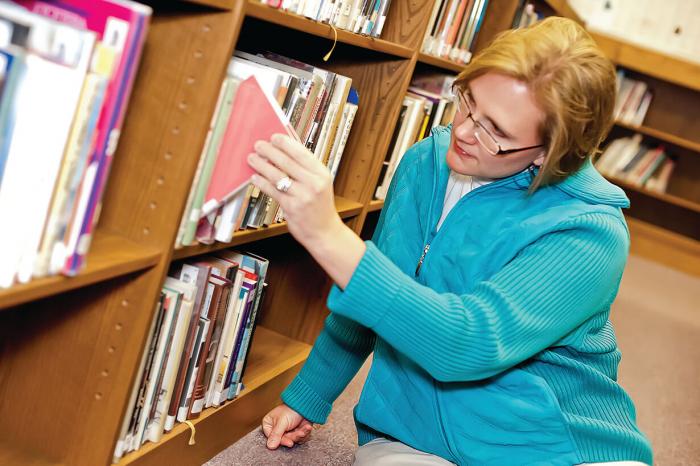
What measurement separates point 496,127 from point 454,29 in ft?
3.75

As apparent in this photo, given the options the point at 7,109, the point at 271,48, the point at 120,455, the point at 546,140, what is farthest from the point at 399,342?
the point at 271,48

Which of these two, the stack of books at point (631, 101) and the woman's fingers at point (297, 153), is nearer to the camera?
the woman's fingers at point (297, 153)

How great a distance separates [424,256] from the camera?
1431 mm

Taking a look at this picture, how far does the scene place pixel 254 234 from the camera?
1.48 m

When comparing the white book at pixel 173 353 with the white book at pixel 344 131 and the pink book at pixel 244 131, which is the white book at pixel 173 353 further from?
the white book at pixel 344 131

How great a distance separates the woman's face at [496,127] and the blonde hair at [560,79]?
1 centimetres

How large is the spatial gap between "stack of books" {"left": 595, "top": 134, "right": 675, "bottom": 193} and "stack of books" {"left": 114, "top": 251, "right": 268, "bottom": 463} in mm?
4516

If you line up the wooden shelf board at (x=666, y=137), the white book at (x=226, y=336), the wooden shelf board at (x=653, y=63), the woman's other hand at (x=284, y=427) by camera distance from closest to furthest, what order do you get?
the white book at (x=226, y=336)
the woman's other hand at (x=284, y=427)
the wooden shelf board at (x=653, y=63)
the wooden shelf board at (x=666, y=137)

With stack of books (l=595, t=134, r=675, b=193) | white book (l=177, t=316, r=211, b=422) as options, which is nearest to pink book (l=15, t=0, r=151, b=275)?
white book (l=177, t=316, r=211, b=422)

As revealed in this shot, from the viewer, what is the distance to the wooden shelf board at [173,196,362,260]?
126 cm

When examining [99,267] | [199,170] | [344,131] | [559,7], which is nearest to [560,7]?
[559,7]

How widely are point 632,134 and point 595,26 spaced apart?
2.71 feet

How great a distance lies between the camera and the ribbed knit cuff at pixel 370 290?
111cm

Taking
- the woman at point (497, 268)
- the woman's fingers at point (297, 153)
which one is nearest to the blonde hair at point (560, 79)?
the woman at point (497, 268)
